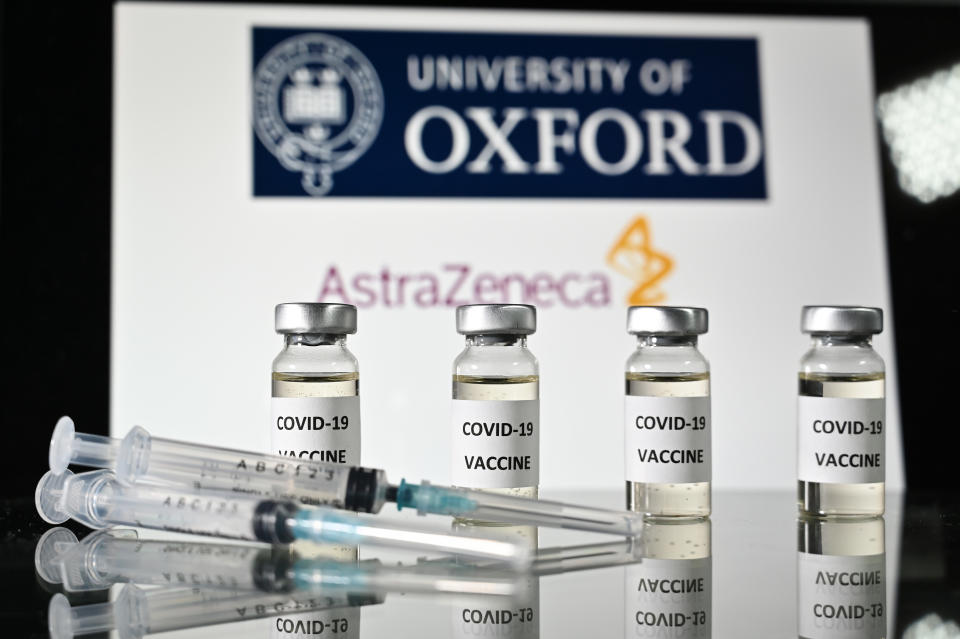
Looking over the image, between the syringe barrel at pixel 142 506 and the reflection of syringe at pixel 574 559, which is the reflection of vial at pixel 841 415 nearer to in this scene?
the reflection of syringe at pixel 574 559

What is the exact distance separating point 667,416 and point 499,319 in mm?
196

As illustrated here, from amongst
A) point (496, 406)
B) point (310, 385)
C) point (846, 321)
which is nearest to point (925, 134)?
point (846, 321)

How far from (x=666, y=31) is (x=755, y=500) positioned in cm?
161

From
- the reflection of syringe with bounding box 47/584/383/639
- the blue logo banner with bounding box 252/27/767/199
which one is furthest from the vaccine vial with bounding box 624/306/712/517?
the blue logo banner with bounding box 252/27/767/199

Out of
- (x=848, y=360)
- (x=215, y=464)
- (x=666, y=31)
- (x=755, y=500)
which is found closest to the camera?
(x=215, y=464)

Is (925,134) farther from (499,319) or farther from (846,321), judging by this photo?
(499,319)

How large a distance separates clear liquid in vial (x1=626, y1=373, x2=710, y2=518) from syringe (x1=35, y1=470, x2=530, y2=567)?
248mm

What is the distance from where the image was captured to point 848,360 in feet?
3.15

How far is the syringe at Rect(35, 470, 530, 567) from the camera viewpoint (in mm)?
717

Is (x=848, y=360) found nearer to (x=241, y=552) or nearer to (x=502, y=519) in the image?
(x=502, y=519)

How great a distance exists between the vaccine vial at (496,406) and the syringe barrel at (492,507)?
0.24ft

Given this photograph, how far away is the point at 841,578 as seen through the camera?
734 millimetres

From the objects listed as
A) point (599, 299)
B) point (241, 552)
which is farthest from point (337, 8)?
point (241, 552)

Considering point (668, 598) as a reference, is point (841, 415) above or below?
above
